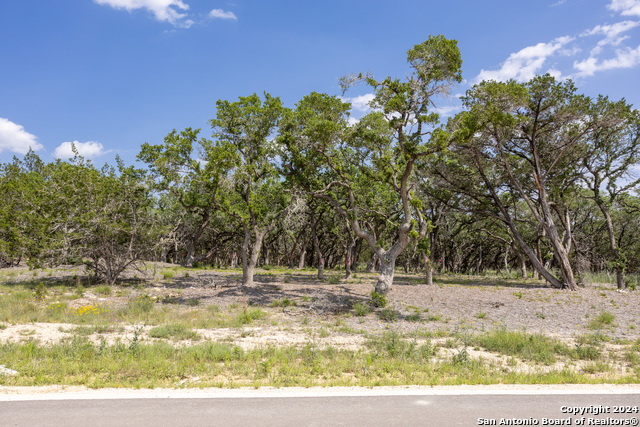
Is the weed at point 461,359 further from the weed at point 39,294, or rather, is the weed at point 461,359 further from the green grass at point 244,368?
the weed at point 39,294

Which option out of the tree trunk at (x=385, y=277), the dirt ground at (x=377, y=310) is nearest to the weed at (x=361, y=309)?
the dirt ground at (x=377, y=310)

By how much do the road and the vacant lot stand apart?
0.60m

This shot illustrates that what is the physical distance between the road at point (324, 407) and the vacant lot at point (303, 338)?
603 mm

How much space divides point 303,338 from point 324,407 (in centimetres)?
511

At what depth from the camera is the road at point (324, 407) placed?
204 inches

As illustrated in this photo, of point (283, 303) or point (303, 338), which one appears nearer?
point (303, 338)

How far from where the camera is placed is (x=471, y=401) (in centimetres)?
603

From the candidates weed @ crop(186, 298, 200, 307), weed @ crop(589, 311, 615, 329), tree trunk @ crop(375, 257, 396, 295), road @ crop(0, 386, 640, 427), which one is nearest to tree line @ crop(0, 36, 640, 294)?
tree trunk @ crop(375, 257, 396, 295)

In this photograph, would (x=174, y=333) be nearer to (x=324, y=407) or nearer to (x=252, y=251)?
(x=324, y=407)

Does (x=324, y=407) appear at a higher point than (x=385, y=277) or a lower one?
lower

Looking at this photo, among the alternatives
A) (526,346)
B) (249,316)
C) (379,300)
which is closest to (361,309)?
(379,300)

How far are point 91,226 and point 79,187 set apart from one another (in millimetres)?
2123

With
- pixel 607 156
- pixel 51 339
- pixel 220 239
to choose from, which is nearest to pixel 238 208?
pixel 51 339

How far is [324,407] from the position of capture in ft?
18.7
